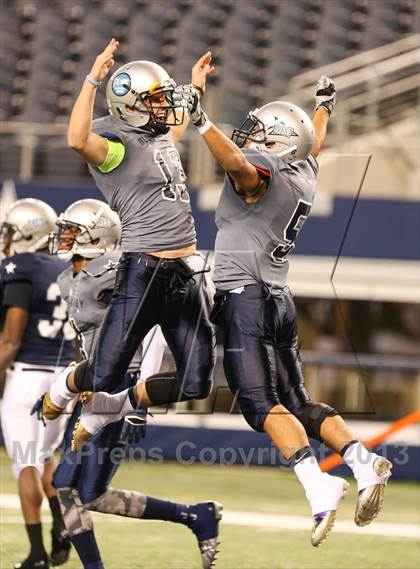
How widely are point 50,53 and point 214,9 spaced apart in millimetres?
2145

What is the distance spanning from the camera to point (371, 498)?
4.82 meters

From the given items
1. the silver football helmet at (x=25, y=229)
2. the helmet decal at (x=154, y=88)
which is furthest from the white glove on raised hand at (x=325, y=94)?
the silver football helmet at (x=25, y=229)

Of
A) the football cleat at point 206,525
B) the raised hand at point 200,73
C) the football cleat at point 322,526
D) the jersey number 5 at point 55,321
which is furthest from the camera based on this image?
the jersey number 5 at point 55,321

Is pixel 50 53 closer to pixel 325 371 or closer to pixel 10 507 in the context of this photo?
pixel 325 371

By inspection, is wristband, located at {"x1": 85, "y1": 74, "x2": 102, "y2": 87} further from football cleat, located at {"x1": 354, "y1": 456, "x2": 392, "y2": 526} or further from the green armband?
football cleat, located at {"x1": 354, "y1": 456, "x2": 392, "y2": 526}

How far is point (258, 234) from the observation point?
5051mm

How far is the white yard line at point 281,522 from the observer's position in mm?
7758

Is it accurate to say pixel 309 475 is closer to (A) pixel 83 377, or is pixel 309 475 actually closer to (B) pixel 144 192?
(A) pixel 83 377

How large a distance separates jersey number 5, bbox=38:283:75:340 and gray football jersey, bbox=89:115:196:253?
118 cm

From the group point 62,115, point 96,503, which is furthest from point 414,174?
point 96,503

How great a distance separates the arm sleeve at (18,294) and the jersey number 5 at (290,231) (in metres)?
1.65

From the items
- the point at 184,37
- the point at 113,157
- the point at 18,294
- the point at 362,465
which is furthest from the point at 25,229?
the point at 184,37

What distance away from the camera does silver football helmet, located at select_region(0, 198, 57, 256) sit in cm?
659

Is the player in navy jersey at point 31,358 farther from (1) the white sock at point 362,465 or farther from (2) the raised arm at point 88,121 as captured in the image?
(1) the white sock at point 362,465
